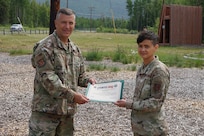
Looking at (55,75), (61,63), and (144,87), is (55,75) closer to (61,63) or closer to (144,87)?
(61,63)

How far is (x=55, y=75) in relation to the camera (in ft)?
11.7

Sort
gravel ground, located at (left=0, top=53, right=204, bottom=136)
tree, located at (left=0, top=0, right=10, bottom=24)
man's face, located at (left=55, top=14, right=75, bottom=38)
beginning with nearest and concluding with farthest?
man's face, located at (left=55, top=14, right=75, bottom=38)
gravel ground, located at (left=0, top=53, right=204, bottom=136)
tree, located at (left=0, top=0, right=10, bottom=24)

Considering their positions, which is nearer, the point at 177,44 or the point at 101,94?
the point at 101,94

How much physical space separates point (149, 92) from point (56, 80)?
782mm

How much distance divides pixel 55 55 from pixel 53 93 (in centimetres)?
32

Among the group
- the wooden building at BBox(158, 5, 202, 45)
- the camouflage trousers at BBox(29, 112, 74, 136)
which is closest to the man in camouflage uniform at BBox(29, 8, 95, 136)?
the camouflage trousers at BBox(29, 112, 74, 136)

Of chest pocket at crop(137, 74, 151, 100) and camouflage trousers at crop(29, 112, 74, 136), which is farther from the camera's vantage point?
camouflage trousers at crop(29, 112, 74, 136)

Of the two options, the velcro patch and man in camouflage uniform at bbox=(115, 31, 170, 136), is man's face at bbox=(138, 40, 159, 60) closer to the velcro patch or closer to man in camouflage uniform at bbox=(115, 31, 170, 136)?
man in camouflage uniform at bbox=(115, 31, 170, 136)

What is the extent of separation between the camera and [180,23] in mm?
32375

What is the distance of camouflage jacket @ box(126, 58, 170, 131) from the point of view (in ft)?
11.5

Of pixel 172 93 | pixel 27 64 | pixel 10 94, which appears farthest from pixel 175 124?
pixel 27 64

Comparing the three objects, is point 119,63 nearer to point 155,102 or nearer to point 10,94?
point 10,94

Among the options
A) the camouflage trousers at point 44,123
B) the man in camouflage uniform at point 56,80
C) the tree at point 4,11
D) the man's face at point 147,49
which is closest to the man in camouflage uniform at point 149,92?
the man's face at point 147,49

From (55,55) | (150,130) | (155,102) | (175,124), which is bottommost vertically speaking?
(175,124)
